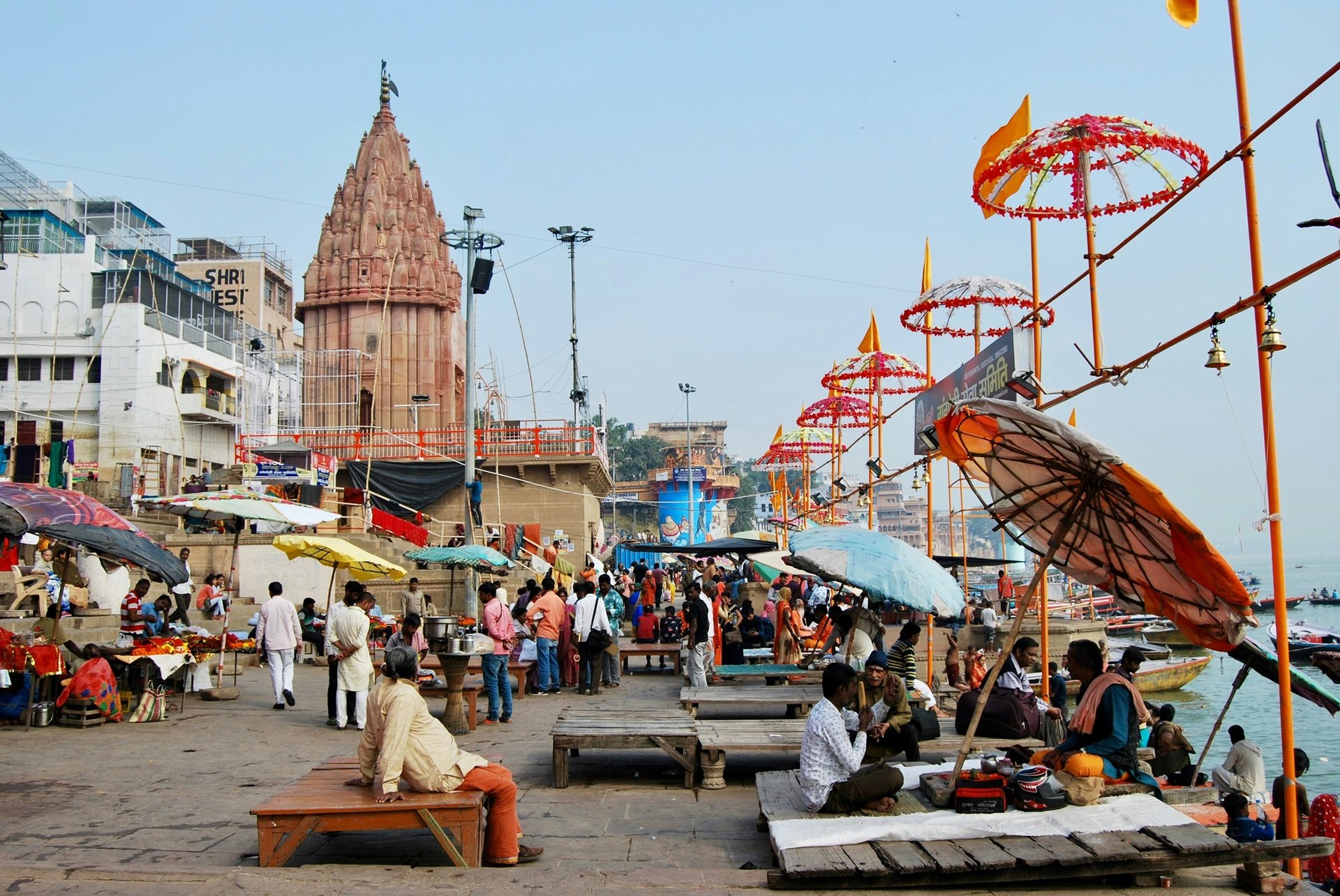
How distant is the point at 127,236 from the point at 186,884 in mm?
47409

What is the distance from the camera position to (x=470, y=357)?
20.0m

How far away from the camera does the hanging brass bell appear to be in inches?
265

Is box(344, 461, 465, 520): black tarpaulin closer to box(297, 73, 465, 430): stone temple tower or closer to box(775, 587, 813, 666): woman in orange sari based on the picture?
→ box(297, 73, 465, 430): stone temple tower

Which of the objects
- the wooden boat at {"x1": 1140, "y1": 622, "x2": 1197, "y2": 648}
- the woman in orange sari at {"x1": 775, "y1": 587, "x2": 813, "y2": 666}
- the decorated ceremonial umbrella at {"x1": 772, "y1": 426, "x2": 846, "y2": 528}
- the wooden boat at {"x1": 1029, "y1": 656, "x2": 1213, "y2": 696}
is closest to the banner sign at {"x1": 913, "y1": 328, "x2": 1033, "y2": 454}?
the woman in orange sari at {"x1": 775, "y1": 587, "x2": 813, "y2": 666}

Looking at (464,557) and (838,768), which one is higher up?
(464,557)

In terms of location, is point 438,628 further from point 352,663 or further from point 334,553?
point 334,553

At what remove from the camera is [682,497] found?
70.9 metres

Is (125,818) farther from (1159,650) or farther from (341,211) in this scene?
(341,211)

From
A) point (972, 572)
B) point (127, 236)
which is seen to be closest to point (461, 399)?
point (127, 236)

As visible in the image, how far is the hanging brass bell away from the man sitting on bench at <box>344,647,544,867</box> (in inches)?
207

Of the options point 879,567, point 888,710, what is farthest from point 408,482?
point 888,710

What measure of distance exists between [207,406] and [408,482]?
8942mm

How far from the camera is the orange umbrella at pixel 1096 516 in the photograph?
578 cm

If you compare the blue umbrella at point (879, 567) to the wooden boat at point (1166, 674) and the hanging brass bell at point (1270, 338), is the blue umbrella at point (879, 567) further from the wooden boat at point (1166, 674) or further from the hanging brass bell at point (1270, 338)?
the wooden boat at point (1166, 674)
